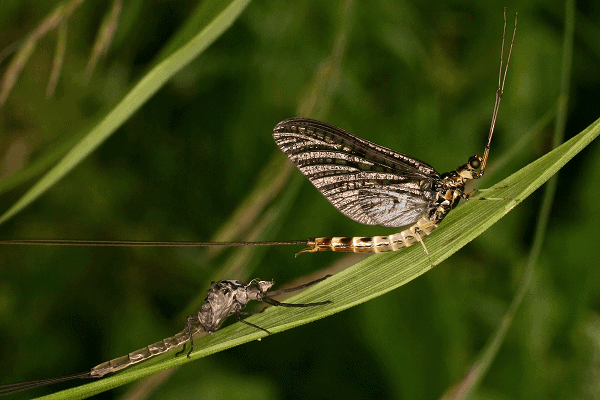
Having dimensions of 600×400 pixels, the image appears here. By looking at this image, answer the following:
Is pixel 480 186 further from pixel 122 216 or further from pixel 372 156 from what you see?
pixel 122 216

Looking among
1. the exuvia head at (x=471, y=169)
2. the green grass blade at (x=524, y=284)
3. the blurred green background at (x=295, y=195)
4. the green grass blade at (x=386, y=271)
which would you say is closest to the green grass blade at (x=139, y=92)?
the green grass blade at (x=386, y=271)

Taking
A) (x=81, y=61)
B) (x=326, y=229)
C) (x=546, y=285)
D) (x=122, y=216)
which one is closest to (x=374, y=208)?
(x=326, y=229)

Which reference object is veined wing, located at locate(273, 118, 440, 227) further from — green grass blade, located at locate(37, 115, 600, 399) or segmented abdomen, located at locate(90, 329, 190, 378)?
segmented abdomen, located at locate(90, 329, 190, 378)

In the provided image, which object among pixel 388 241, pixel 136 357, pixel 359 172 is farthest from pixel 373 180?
pixel 136 357

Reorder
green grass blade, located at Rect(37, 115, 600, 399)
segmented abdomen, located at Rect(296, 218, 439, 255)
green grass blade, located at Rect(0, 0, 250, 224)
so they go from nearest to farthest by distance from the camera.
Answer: green grass blade, located at Rect(37, 115, 600, 399) → green grass blade, located at Rect(0, 0, 250, 224) → segmented abdomen, located at Rect(296, 218, 439, 255)

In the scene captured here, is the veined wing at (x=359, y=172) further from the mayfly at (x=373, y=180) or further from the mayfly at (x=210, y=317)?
the mayfly at (x=210, y=317)

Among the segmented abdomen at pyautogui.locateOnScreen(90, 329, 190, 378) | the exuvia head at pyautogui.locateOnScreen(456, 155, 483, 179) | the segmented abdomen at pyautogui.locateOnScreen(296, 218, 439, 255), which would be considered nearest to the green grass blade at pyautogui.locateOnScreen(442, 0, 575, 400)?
the exuvia head at pyautogui.locateOnScreen(456, 155, 483, 179)

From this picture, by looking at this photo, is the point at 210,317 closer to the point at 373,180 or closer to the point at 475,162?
the point at 373,180
